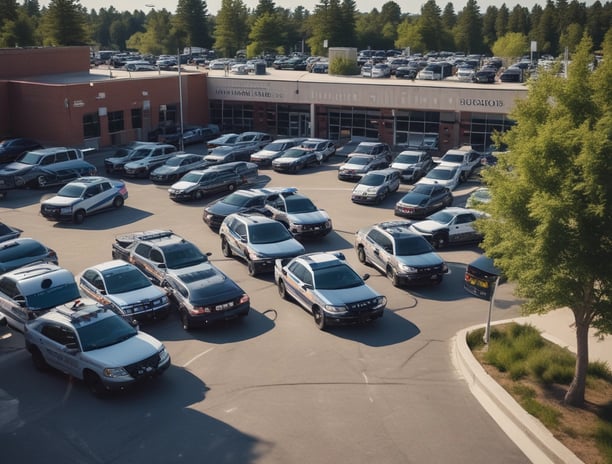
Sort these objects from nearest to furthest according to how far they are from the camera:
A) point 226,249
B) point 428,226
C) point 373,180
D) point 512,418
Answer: point 512,418
point 226,249
point 428,226
point 373,180

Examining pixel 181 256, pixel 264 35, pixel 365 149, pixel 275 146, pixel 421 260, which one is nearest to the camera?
pixel 181 256

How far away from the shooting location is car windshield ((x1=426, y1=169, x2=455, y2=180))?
109 ft

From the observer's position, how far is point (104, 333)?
14.7 meters

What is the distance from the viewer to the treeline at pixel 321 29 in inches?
3120

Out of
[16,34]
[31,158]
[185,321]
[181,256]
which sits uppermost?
Answer: [16,34]

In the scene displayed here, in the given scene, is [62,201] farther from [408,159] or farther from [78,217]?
[408,159]

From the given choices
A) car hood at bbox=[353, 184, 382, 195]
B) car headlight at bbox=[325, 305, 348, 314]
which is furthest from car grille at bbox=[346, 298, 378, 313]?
car hood at bbox=[353, 184, 382, 195]

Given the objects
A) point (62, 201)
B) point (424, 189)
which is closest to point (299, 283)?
point (424, 189)

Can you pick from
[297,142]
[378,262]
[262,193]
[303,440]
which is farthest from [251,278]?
[297,142]

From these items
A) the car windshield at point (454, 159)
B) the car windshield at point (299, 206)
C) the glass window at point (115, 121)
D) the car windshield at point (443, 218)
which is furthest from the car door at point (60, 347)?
the glass window at point (115, 121)

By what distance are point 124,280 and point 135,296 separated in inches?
28.5

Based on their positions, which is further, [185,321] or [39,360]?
[185,321]

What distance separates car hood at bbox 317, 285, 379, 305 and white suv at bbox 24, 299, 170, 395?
466 centimetres

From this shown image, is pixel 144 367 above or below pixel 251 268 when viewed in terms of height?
above
